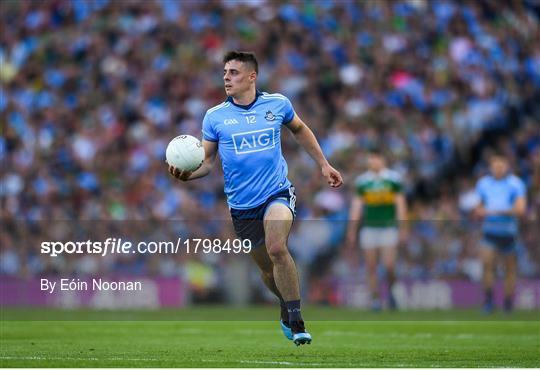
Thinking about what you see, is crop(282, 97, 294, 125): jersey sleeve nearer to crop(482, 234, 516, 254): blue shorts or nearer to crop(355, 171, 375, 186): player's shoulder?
crop(355, 171, 375, 186): player's shoulder

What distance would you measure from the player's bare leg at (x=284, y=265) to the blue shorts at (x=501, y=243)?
9721 millimetres

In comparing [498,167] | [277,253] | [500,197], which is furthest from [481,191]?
[277,253]

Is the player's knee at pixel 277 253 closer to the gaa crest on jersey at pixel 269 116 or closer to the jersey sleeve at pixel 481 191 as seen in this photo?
the gaa crest on jersey at pixel 269 116

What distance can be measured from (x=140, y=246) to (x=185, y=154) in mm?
9127

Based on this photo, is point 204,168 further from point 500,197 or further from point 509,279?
point 509,279

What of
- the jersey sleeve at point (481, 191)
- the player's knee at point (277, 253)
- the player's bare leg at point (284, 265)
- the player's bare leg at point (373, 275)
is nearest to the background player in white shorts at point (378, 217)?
the player's bare leg at point (373, 275)

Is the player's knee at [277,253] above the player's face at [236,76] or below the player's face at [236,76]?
below

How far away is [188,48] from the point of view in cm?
2566

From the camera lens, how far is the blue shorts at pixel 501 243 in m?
19.7

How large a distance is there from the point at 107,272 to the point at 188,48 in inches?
328

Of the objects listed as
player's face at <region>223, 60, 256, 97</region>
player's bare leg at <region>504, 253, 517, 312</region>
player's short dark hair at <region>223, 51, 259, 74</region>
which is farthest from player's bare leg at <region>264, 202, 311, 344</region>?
player's bare leg at <region>504, 253, 517, 312</region>

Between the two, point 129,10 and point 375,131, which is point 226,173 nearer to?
point 375,131

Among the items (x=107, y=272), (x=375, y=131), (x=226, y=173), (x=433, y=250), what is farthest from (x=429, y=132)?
(x=226, y=173)

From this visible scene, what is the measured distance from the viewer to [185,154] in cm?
1046
